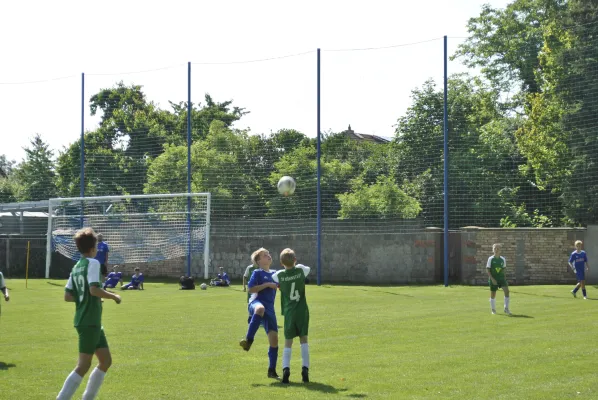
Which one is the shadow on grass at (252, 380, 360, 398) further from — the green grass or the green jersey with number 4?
the green jersey with number 4

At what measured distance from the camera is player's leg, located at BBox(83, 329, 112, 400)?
8492 millimetres

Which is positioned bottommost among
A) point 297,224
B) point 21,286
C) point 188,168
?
point 21,286

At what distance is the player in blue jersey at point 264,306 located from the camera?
11.1 meters

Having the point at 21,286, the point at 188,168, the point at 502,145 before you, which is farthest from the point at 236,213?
the point at 502,145

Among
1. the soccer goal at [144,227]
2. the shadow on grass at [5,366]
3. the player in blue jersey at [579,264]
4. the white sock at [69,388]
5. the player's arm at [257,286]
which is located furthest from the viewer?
the soccer goal at [144,227]

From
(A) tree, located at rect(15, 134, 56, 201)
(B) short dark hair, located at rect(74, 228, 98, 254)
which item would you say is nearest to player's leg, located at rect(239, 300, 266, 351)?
(B) short dark hair, located at rect(74, 228, 98, 254)

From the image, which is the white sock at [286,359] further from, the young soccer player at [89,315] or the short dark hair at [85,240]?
the short dark hair at [85,240]

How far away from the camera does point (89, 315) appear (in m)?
8.50

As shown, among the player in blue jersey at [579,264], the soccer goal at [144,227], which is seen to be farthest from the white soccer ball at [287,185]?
the player in blue jersey at [579,264]

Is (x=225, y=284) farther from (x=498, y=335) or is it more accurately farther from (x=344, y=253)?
(x=498, y=335)

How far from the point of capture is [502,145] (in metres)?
36.7

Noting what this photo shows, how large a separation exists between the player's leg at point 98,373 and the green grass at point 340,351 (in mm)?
1013

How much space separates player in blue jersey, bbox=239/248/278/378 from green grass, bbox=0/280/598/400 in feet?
1.22

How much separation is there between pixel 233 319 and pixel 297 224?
50.6ft
